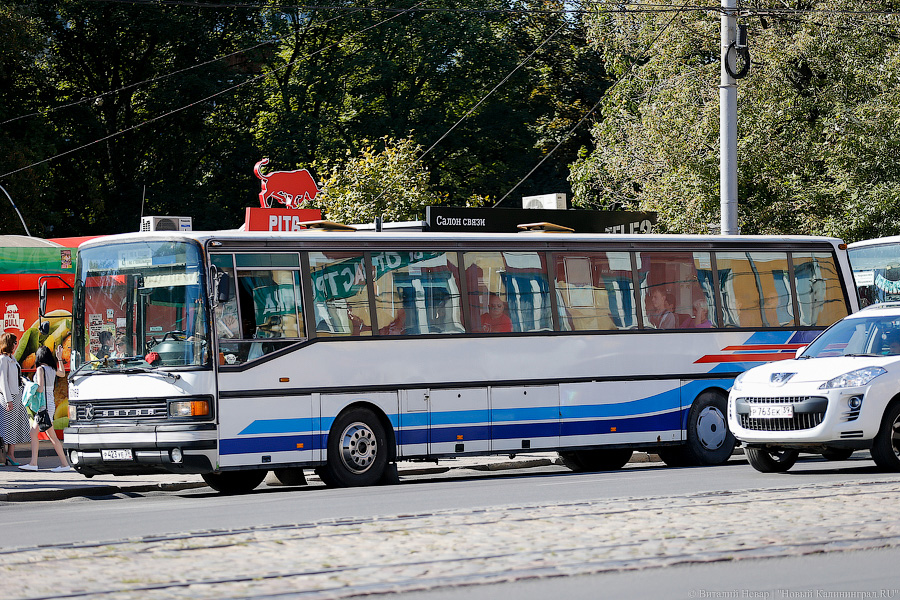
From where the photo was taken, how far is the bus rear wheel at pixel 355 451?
50.4 feet

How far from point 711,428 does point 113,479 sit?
7802mm

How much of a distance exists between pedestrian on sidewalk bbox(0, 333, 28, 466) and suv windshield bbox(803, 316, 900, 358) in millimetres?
10094

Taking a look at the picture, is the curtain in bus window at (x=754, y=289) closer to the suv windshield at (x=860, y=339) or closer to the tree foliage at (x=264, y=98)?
the suv windshield at (x=860, y=339)

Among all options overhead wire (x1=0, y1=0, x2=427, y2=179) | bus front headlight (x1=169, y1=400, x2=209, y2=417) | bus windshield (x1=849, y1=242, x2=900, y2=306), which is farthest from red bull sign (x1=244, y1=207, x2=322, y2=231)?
overhead wire (x1=0, y1=0, x2=427, y2=179)

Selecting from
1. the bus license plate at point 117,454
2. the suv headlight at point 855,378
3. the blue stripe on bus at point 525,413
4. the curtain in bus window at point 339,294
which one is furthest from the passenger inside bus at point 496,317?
the bus license plate at point 117,454

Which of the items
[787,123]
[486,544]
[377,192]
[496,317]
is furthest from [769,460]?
[377,192]

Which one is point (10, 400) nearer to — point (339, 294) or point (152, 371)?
point (152, 371)

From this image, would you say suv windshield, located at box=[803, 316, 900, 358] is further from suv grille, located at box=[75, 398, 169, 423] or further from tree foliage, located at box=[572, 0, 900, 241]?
tree foliage, located at box=[572, 0, 900, 241]

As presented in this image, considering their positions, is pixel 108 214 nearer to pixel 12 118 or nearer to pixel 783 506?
pixel 12 118

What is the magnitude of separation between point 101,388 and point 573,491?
17.2ft

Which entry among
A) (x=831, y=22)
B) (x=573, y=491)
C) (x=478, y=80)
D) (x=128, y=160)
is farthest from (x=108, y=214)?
(x=573, y=491)

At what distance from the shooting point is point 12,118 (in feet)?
145

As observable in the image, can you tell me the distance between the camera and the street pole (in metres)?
22.6

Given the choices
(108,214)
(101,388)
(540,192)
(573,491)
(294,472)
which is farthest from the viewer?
(540,192)
